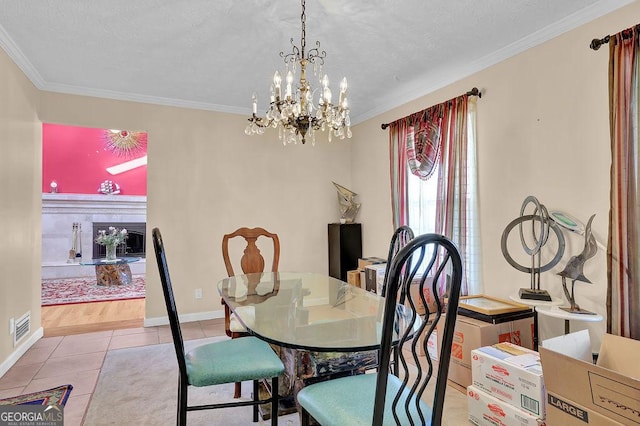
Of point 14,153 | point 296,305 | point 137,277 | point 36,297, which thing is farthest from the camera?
point 137,277

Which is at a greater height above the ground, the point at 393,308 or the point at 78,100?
the point at 78,100

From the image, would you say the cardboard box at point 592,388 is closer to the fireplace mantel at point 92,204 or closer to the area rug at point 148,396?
the area rug at point 148,396

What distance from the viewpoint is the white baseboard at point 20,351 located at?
2.68 m

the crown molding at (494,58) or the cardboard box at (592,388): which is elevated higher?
the crown molding at (494,58)

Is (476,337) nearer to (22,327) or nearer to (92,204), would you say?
(22,327)

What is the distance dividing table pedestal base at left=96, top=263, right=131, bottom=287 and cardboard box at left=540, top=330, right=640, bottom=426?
627 centimetres

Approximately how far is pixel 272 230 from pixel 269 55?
2184 mm

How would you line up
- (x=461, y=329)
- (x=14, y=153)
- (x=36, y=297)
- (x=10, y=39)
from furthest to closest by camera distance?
(x=36, y=297) < (x=14, y=153) < (x=10, y=39) < (x=461, y=329)

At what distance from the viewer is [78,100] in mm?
3662

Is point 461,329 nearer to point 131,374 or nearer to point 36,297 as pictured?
point 131,374

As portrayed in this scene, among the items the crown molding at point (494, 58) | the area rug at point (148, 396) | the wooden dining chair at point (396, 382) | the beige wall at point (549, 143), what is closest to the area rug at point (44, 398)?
the area rug at point (148, 396)

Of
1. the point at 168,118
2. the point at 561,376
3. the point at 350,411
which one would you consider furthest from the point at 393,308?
the point at 168,118

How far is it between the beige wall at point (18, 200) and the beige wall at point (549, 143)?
374cm

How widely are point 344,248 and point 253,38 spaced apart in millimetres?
2716
